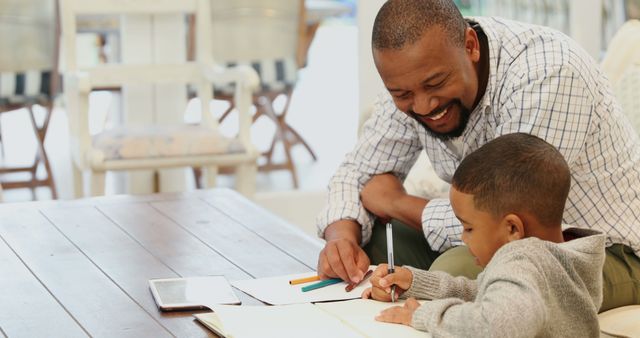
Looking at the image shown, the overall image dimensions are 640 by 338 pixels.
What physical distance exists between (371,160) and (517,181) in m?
0.73

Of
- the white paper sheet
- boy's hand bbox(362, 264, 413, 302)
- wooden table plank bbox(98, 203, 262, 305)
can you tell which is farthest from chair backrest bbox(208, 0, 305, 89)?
boy's hand bbox(362, 264, 413, 302)

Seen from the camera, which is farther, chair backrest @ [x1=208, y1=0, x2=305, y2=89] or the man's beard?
chair backrest @ [x1=208, y1=0, x2=305, y2=89]

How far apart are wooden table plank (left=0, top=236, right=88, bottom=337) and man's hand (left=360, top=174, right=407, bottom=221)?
0.69 m

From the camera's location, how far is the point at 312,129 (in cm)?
442

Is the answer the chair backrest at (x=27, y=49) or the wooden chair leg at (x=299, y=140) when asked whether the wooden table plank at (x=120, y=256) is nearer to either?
the chair backrest at (x=27, y=49)

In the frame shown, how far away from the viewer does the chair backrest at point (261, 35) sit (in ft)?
13.5

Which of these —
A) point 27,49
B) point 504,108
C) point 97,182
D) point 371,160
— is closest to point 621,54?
point 371,160

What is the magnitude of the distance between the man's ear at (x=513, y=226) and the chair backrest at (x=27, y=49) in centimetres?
275

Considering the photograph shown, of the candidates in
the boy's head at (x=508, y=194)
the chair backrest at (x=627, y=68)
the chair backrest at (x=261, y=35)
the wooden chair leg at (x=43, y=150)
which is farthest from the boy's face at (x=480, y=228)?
the wooden chair leg at (x=43, y=150)

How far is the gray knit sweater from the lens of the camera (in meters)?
1.53

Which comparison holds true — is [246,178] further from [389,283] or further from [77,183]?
[389,283]

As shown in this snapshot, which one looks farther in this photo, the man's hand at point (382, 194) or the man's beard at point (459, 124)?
the man's hand at point (382, 194)

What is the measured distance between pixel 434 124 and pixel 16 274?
79cm

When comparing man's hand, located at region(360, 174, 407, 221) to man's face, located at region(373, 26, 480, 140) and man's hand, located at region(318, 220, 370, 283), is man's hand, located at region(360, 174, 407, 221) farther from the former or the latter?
man's face, located at region(373, 26, 480, 140)
